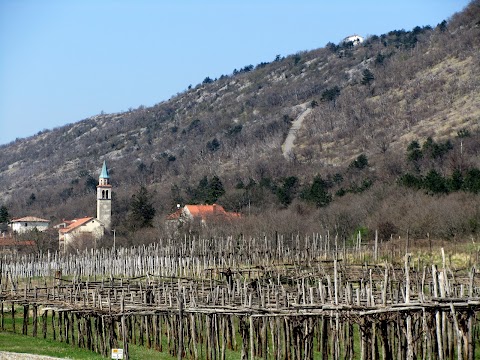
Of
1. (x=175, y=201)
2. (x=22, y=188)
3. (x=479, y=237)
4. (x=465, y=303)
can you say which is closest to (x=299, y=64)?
(x=22, y=188)

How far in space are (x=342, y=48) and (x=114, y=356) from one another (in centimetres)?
17603

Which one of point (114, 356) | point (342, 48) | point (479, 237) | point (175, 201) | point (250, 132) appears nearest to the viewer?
point (114, 356)

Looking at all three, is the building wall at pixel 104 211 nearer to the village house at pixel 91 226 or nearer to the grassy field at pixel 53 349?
the village house at pixel 91 226

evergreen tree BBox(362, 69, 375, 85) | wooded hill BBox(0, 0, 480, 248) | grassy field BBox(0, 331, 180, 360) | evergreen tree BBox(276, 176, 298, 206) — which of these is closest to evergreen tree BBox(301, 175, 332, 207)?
wooded hill BBox(0, 0, 480, 248)

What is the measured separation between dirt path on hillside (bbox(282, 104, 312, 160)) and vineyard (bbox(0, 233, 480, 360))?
66984 mm

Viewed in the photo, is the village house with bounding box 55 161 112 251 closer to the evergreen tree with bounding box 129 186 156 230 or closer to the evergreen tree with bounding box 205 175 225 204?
the evergreen tree with bounding box 129 186 156 230

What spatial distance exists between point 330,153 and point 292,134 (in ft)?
76.6

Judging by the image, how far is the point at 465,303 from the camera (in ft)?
72.9

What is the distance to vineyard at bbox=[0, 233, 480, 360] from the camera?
25781 mm

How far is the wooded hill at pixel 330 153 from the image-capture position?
6744 centimetres

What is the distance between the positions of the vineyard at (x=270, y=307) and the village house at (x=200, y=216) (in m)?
13.3

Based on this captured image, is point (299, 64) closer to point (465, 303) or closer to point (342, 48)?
point (342, 48)

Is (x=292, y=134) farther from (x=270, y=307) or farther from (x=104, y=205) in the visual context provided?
(x=270, y=307)

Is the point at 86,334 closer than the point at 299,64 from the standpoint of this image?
Yes
